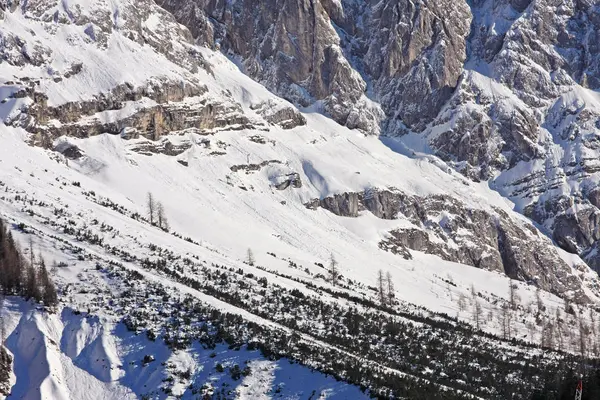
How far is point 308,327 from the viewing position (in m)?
64.9

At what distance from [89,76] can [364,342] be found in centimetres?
12920

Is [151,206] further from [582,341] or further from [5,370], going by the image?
[5,370]

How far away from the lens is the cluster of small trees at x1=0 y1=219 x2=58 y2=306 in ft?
184

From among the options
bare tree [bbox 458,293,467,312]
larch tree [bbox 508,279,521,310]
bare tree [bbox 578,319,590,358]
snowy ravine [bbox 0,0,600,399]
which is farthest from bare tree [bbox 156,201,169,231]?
larch tree [bbox 508,279,521,310]

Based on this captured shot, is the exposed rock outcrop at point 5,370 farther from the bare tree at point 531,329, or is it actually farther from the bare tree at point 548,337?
the bare tree at point 531,329

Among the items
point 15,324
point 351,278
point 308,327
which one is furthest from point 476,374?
point 351,278

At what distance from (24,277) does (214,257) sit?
131ft

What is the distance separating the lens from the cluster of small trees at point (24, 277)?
5616 centimetres

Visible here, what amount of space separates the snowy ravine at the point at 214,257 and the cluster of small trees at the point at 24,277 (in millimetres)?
1139

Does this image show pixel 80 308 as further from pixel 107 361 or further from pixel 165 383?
pixel 165 383

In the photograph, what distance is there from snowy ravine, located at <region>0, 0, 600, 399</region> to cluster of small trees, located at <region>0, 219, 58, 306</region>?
44.9 inches

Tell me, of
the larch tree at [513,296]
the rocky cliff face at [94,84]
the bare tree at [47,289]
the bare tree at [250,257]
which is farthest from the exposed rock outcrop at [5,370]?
the rocky cliff face at [94,84]

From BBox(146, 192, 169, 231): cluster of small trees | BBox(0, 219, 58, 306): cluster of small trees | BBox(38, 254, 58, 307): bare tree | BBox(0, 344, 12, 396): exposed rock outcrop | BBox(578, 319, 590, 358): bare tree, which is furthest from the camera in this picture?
BBox(146, 192, 169, 231): cluster of small trees

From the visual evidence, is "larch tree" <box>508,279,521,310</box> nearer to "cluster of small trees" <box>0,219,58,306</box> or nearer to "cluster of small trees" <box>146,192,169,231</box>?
Result: "cluster of small trees" <box>146,192,169,231</box>
